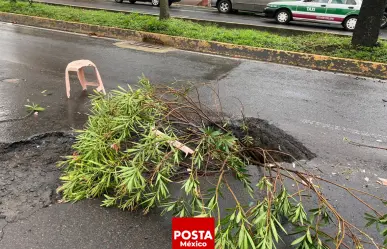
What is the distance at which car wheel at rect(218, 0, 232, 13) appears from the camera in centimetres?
1857

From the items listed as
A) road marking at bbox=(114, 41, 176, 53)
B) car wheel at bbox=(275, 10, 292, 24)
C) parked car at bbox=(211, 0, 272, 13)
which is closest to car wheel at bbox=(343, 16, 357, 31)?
car wheel at bbox=(275, 10, 292, 24)

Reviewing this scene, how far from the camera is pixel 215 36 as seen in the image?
31.9 feet

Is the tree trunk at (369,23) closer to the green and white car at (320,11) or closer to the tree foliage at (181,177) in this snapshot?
the green and white car at (320,11)

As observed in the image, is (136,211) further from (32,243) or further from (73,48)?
(73,48)

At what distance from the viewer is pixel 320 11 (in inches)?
583

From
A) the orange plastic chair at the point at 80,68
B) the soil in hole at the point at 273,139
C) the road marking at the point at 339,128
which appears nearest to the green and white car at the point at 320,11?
the road marking at the point at 339,128

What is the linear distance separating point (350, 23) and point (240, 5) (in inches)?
226

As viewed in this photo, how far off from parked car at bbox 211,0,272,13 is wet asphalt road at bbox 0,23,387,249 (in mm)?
9884

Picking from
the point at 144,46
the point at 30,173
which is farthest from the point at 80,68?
the point at 144,46

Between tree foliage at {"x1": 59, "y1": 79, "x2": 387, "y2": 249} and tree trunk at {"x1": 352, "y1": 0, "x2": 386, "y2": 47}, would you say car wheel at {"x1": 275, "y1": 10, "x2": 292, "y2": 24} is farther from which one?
tree foliage at {"x1": 59, "y1": 79, "x2": 387, "y2": 249}

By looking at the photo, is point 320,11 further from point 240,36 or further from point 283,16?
point 240,36

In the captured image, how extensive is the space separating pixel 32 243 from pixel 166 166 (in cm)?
115

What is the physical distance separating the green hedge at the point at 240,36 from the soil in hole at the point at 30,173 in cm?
650

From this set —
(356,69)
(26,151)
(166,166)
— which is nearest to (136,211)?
(166,166)
